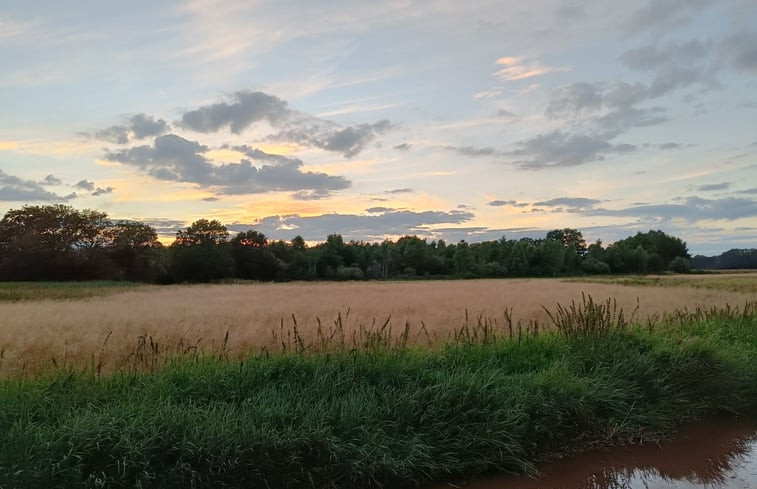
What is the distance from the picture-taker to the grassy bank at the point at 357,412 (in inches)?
165

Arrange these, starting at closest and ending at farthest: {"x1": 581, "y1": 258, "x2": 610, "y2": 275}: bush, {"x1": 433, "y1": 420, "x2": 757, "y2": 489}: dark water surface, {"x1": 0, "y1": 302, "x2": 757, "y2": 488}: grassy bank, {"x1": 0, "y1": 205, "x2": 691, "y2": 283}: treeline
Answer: {"x1": 0, "y1": 302, "x2": 757, "y2": 488}: grassy bank → {"x1": 433, "y1": 420, "x2": 757, "y2": 489}: dark water surface → {"x1": 0, "y1": 205, "x2": 691, "y2": 283}: treeline → {"x1": 581, "y1": 258, "x2": 610, "y2": 275}: bush

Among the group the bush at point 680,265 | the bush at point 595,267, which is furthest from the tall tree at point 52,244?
the bush at point 680,265

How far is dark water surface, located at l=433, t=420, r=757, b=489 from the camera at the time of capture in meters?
4.70

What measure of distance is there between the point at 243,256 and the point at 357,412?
80.2 metres

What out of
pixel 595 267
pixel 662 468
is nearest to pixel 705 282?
pixel 662 468

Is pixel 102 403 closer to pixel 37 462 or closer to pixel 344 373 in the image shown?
pixel 37 462

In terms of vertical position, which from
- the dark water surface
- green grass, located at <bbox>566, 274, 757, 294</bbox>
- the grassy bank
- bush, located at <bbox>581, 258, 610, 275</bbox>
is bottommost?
the dark water surface

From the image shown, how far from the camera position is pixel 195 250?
248ft

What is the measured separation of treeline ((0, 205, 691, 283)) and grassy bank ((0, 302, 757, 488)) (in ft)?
206

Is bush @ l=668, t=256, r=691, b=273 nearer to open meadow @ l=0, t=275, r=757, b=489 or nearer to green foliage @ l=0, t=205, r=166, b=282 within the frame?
green foliage @ l=0, t=205, r=166, b=282

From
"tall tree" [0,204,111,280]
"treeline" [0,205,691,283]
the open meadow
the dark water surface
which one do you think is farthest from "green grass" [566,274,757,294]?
"tall tree" [0,204,111,280]

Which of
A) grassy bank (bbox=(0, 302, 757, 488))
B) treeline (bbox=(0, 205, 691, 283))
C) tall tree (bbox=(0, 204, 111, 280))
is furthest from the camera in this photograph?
treeline (bbox=(0, 205, 691, 283))

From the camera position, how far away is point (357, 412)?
5.06m

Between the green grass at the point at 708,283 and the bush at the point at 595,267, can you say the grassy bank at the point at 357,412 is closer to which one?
the green grass at the point at 708,283
